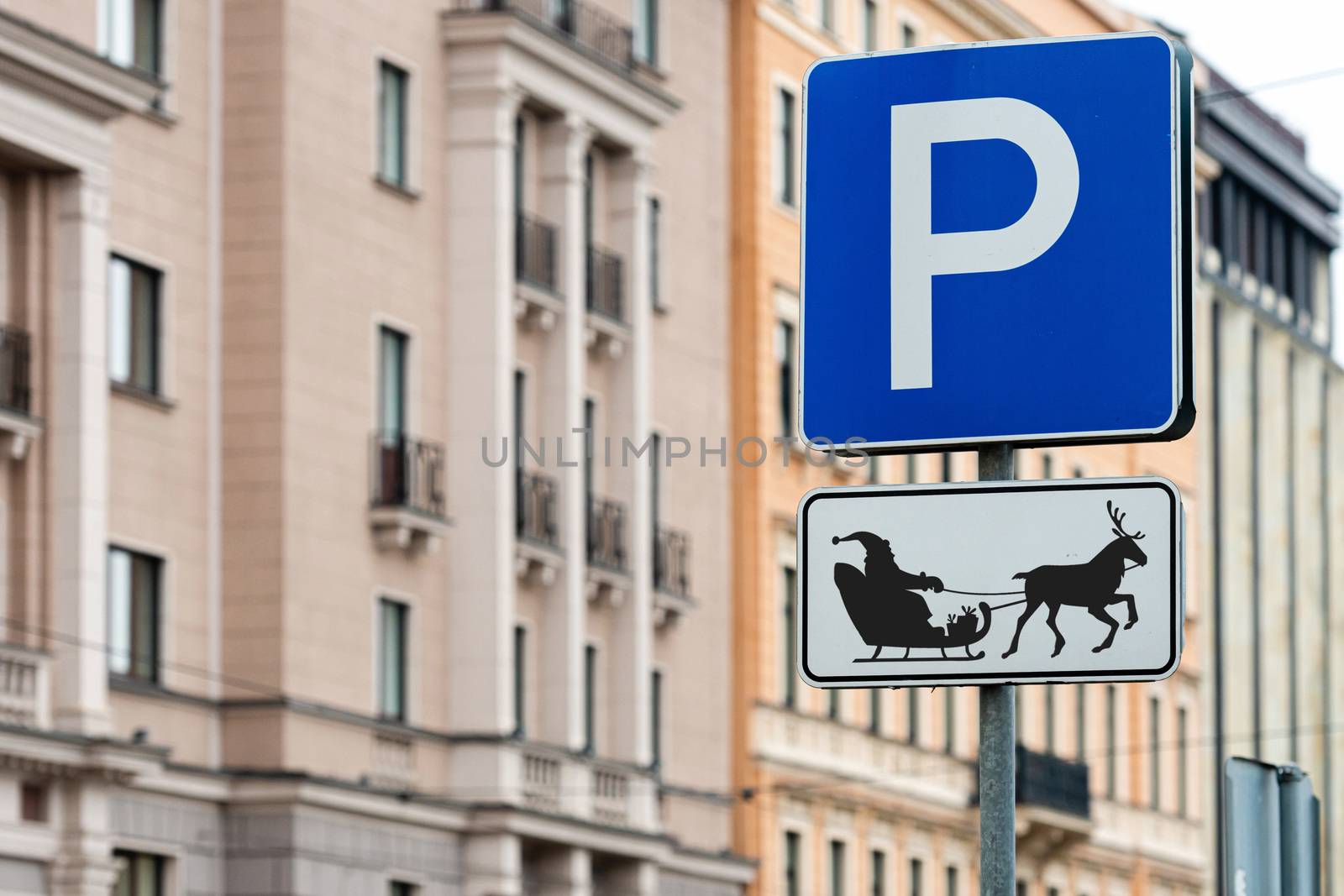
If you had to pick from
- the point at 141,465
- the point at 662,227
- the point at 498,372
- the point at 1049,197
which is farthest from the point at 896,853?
the point at 1049,197

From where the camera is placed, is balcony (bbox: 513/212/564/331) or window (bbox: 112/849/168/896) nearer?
window (bbox: 112/849/168/896)

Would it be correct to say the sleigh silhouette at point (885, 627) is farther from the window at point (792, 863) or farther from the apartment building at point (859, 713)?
the window at point (792, 863)

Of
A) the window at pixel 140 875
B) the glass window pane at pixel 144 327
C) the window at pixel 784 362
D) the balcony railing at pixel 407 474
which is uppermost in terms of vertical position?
the window at pixel 784 362

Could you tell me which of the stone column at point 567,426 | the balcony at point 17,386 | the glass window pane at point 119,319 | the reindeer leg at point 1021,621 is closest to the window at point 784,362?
the stone column at point 567,426

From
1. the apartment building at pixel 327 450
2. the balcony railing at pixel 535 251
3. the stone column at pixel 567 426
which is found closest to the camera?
the apartment building at pixel 327 450

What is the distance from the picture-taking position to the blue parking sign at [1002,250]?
5.99m

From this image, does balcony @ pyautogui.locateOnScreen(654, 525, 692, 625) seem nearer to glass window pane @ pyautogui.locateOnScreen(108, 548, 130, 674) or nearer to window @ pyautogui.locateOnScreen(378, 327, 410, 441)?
window @ pyautogui.locateOnScreen(378, 327, 410, 441)

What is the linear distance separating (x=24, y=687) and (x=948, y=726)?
26.4 meters

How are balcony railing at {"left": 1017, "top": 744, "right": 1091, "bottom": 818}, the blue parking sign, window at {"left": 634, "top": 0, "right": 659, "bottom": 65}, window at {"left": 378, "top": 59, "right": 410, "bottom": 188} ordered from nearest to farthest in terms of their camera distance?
the blue parking sign
window at {"left": 378, "top": 59, "right": 410, "bottom": 188}
window at {"left": 634, "top": 0, "right": 659, "bottom": 65}
balcony railing at {"left": 1017, "top": 744, "right": 1091, "bottom": 818}

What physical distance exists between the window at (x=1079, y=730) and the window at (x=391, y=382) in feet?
81.5

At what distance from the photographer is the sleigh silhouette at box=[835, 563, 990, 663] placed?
5.85m

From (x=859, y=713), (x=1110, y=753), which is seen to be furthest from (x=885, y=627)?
(x=1110, y=753)

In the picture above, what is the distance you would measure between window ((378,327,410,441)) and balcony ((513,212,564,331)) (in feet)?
6.62

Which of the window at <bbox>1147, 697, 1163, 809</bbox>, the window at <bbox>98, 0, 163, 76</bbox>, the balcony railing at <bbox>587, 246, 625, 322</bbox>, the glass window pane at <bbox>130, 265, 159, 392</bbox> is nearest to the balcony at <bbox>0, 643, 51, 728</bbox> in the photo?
the glass window pane at <bbox>130, 265, 159, 392</bbox>
